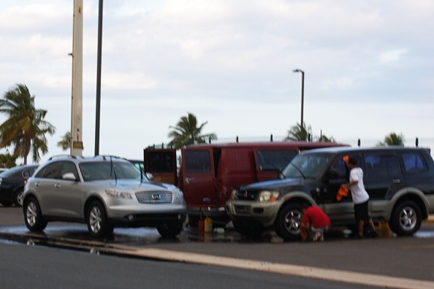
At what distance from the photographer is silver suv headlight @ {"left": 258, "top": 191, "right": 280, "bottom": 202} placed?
1822 centimetres

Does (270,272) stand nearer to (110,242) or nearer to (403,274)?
(403,274)

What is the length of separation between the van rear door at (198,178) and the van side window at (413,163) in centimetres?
420

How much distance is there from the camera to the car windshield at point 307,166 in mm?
19078

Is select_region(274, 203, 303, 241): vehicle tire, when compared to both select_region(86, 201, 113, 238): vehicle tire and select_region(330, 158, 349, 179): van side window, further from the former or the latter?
select_region(86, 201, 113, 238): vehicle tire

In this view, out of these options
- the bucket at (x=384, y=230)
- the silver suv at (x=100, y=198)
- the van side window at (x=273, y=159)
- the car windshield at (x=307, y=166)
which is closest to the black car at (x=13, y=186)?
the silver suv at (x=100, y=198)

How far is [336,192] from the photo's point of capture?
62.1 ft

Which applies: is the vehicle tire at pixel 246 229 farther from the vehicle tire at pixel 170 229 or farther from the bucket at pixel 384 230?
the bucket at pixel 384 230

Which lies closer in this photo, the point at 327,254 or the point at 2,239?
the point at 327,254

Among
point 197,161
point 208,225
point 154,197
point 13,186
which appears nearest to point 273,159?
point 197,161

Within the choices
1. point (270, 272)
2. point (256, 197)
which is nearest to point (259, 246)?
point (256, 197)

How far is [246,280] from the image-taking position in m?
11.5

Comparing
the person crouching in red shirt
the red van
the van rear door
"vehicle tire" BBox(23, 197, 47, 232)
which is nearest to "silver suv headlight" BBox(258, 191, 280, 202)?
the person crouching in red shirt

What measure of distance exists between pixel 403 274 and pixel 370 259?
191cm

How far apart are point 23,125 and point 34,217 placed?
5009 cm
